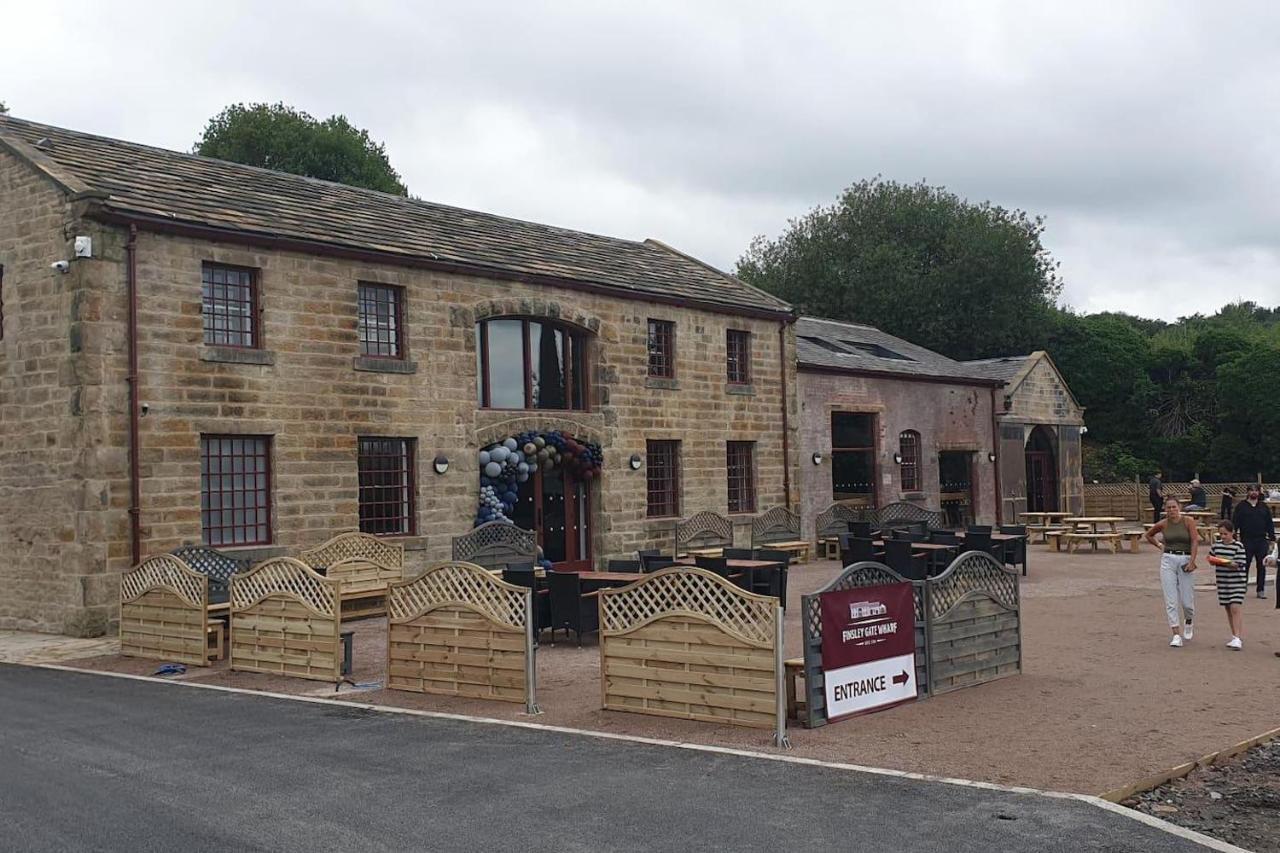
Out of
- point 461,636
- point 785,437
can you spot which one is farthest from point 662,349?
point 461,636

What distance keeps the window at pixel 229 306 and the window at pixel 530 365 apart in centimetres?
408

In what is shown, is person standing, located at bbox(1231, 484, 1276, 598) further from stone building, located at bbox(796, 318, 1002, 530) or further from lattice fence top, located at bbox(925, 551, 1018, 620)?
stone building, located at bbox(796, 318, 1002, 530)

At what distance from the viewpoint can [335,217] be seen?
18.1 m

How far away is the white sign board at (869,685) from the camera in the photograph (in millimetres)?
8953

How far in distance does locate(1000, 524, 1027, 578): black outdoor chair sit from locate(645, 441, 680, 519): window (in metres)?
6.05

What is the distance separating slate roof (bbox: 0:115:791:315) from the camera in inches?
612

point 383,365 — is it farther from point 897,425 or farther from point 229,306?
point 897,425

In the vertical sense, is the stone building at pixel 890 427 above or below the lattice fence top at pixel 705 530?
above

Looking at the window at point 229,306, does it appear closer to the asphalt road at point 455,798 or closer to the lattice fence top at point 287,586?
the lattice fence top at point 287,586

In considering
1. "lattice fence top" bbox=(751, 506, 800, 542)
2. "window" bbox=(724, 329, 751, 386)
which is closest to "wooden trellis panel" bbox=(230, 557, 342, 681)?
"lattice fence top" bbox=(751, 506, 800, 542)

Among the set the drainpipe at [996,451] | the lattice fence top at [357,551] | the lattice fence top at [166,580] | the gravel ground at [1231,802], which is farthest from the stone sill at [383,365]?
the drainpipe at [996,451]

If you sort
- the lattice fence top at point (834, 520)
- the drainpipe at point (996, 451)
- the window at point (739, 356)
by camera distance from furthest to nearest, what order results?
the drainpipe at point (996, 451), the lattice fence top at point (834, 520), the window at point (739, 356)

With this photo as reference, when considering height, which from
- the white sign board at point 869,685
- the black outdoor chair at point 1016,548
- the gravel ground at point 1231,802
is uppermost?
the black outdoor chair at point 1016,548

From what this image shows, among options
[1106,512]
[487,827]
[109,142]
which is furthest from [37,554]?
[1106,512]
